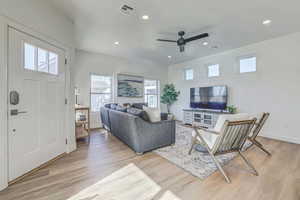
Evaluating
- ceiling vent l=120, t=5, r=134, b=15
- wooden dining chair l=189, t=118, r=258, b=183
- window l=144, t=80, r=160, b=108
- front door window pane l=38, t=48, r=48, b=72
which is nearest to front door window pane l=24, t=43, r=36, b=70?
front door window pane l=38, t=48, r=48, b=72

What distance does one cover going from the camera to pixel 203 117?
5.18 m

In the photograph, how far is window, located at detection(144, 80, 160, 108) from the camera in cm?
686

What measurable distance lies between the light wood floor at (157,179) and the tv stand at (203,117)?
2040 mm

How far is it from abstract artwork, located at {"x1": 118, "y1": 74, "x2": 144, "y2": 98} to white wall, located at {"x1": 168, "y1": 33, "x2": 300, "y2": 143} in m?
3.37

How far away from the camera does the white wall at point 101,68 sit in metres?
4.97

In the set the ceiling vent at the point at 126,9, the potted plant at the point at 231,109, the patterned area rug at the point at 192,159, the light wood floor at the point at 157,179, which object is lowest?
the light wood floor at the point at 157,179

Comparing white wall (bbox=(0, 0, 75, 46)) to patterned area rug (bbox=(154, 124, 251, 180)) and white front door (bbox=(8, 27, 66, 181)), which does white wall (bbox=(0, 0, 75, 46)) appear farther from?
patterned area rug (bbox=(154, 124, 251, 180))

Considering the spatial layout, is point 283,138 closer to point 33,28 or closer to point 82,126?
point 82,126

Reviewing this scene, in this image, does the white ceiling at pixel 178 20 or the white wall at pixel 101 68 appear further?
the white wall at pixel 101 68

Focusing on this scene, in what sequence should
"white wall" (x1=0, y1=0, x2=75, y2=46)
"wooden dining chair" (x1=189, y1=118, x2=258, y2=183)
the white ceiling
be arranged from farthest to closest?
the white ceiling, "wooden dining chair" (x1=189, y1=118, x2=258, y2=183), "white wall" (x1=0, y1=0, x2=75, y2=46)

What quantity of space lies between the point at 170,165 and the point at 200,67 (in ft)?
15.4

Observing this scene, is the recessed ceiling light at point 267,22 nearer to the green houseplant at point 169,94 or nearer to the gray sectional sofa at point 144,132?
the gray sectional sofa at point 144,132

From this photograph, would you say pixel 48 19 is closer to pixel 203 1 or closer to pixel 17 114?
pixel 17 114

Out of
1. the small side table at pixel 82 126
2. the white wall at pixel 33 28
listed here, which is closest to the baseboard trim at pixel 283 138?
the small side table at pixel 82 126
